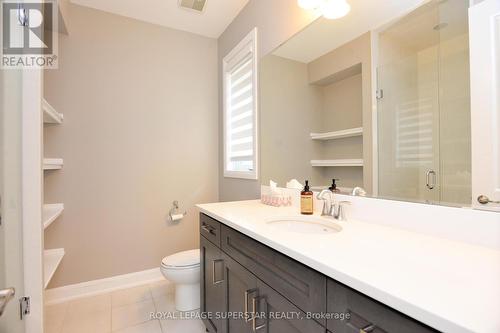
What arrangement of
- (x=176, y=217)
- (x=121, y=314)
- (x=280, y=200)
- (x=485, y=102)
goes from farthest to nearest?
1. (x=176, y=217)
2. (x=121, y=314)
3. (x=280, y=200)
4. (x=485, y=102)

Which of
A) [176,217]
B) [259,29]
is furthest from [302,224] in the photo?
[259,29]

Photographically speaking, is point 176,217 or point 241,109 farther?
point 176,217

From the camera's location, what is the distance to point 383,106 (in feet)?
3.76

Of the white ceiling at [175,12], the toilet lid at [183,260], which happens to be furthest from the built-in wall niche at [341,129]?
the white ceiling at [175,12]

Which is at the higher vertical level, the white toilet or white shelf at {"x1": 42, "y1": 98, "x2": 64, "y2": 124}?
white shelf at {"x1": 42, "y1": 98, "x2": 64, "y2": 124}

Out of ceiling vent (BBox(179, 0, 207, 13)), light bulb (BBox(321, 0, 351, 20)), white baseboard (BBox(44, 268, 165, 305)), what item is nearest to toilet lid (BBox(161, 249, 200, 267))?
white baseboard (BBox(44, 268, 165, 305))

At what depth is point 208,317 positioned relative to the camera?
1.50 metres

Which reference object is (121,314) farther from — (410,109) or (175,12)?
(175,12)

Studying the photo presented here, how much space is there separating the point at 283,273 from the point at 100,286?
2.11m

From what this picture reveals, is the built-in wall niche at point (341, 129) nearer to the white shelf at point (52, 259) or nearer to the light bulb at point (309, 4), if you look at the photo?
the light bulb at point (309, 4)

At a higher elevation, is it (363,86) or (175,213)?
(363,86)

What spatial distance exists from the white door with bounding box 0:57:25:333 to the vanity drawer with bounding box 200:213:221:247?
0.87 metres

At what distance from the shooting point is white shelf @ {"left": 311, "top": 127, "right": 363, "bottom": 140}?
126cm

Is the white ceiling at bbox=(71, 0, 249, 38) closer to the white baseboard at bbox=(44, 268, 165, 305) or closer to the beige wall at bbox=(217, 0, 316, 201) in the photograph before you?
the beige wall at bbox=(217, 0, 316, 201)
